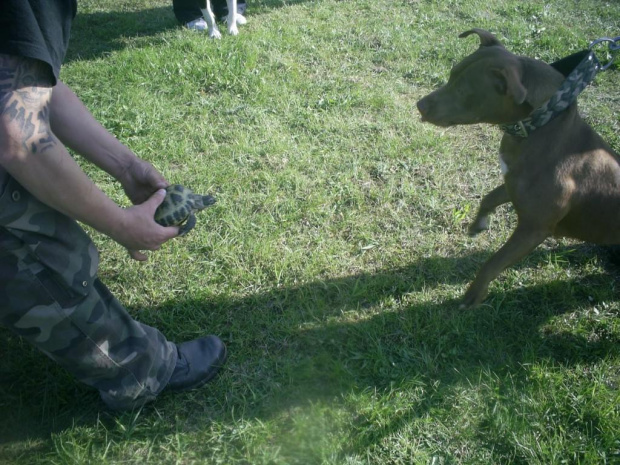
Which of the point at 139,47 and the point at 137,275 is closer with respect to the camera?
the point at 137,275

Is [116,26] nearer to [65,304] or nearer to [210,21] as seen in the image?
[210,21]

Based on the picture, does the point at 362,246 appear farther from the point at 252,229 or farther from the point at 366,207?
the point at 252,229

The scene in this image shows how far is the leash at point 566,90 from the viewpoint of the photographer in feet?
8.48

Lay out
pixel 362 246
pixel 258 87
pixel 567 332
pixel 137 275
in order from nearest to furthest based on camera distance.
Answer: pixel 567 332 < pixel 137 275 < pixel 362 246 < pixel 258 87

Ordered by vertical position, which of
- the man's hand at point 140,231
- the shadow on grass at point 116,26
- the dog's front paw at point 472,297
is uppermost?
the man's hand at point 140,231

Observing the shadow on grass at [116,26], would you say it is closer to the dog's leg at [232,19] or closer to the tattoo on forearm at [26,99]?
the dog's leg at [232,19]

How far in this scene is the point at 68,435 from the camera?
2.34 metres

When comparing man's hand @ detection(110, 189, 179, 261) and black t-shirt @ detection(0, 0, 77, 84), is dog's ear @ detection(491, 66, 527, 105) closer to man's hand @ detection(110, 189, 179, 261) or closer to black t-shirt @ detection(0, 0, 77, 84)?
man's hand @ detection(110, 189, 179, 261)

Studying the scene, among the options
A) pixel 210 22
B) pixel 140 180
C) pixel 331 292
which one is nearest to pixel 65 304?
pixel 140 180

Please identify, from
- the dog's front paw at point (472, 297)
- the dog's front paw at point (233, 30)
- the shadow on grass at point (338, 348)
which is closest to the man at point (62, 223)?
the shadow on grass at point (338, 348)

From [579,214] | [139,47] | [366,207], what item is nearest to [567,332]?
[579,214]

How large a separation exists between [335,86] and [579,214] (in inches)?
118

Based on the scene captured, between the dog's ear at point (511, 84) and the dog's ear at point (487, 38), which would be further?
the dog's ear at point (487, 38)

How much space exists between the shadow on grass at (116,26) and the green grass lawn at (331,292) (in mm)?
704
